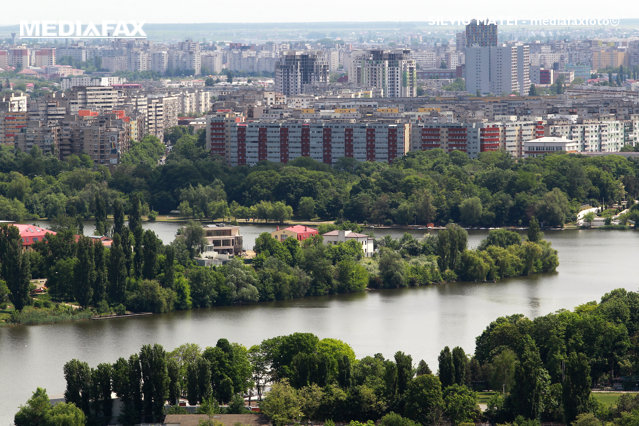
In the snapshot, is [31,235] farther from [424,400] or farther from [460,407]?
[460,407]

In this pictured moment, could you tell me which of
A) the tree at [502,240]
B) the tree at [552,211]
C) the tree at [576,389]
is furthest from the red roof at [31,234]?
the tree at [576,389]

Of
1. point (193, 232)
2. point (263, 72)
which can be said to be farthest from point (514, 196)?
point (263, 72)

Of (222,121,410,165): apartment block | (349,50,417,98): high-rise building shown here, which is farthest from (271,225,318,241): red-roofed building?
(349,50,417,98): high-rise building

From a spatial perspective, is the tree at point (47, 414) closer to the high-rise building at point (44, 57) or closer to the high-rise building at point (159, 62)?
the high-rise building at point (159, 62)

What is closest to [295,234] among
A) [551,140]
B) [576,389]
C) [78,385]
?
[78,385]

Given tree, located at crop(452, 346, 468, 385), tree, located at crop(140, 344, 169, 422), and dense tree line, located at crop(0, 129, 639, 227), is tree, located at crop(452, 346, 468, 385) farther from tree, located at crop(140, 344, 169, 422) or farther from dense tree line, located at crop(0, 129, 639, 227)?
dense tree line, located at crop(0, 129, 639, 227)

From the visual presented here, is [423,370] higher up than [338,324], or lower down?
higher up

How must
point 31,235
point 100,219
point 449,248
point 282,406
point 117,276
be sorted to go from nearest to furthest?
point 282,406
point 117,276
point 449,248
point 31,235
point 100,219
